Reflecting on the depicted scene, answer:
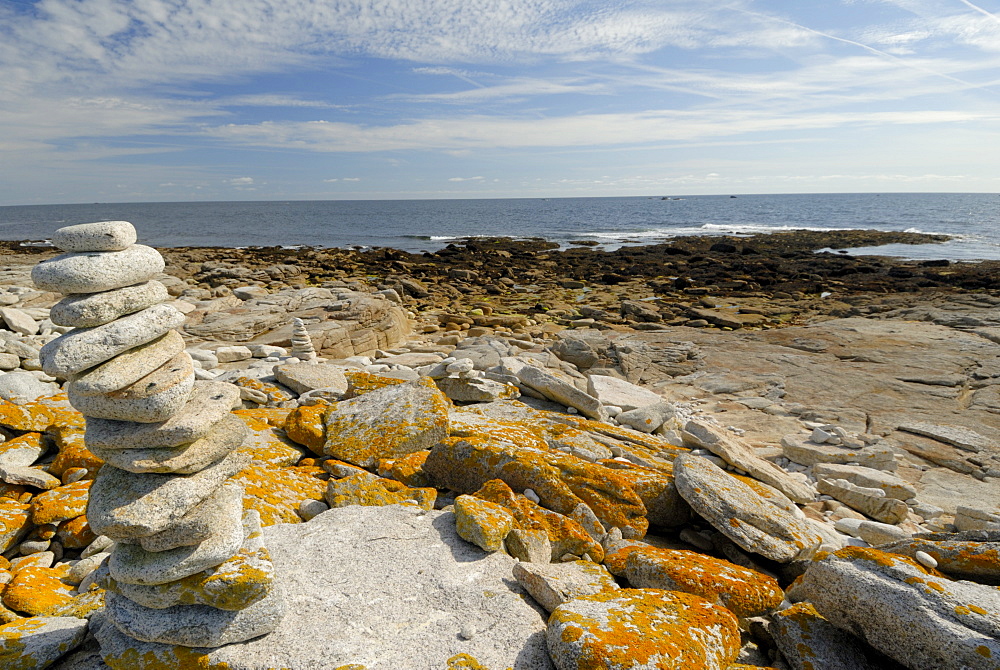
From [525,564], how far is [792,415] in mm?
9267

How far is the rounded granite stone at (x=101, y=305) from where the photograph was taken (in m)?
2.89

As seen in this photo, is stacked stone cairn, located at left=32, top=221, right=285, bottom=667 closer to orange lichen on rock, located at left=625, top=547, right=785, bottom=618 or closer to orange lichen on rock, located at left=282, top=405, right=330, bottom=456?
orange lichen on rock, located at left=625, top=547, right=785, bottom=618

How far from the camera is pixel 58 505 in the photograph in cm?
450

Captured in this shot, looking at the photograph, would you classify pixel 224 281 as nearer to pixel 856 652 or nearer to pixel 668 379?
pixel 668 379

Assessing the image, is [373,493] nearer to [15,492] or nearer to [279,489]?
[279,489]

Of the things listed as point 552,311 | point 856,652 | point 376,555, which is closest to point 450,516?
point 376,555

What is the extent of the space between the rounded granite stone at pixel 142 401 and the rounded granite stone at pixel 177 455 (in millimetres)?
184

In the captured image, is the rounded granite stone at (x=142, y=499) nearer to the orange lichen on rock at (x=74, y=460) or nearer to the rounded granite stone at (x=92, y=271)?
the rounded granite stone at (x=92, y=271)

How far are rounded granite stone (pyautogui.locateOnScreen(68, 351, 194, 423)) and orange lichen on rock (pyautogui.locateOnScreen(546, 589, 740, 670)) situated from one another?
2456 millimetres

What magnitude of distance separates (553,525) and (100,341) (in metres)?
3.28

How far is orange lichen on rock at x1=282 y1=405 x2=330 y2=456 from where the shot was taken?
19.6 ft

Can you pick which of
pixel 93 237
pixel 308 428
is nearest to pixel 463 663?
pixel 93 237

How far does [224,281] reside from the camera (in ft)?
93.9

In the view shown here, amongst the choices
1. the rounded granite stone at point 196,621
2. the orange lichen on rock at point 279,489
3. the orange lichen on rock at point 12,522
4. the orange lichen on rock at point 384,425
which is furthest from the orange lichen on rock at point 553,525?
the orange lichen on rock at point 12,522
